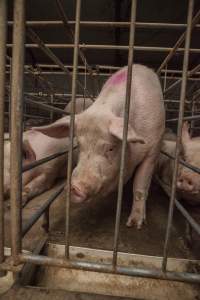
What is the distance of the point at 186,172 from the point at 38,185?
3.40 feet

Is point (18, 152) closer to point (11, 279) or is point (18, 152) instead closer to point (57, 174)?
point (11, 279)

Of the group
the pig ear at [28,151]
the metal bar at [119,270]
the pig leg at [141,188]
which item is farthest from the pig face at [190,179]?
the pig ear at [28,151]

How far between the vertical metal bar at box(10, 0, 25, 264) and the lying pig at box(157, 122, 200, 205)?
106 cm

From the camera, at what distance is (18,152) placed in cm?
86

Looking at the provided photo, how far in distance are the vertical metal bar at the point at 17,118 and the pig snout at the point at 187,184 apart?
106 centimetres

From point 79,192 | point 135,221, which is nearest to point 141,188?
point 135,221

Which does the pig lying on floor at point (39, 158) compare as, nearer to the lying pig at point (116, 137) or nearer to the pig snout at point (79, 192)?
the lying pig at point (116, 137)

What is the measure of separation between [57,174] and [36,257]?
1.30 m

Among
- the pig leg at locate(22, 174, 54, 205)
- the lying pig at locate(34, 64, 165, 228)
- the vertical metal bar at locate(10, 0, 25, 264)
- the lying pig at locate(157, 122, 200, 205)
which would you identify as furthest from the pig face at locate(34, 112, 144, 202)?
the pig leg at locate(22, 174, 54, 205)

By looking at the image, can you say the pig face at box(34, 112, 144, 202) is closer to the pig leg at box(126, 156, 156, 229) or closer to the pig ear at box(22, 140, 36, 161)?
the pig leg at box(126, 156, 156, 229)

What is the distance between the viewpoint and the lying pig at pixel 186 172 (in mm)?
1613

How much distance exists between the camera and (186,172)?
64.6 inches

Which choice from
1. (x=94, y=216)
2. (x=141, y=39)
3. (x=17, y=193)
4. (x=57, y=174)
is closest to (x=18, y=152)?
(x=17, y=193)

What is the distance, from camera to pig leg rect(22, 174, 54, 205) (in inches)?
74.0
